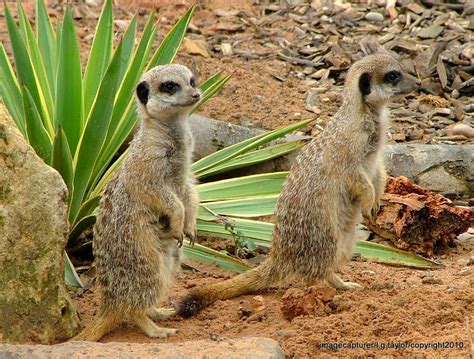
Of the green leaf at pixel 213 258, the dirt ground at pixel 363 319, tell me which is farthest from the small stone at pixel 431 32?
the green leaf at pixel 213 258

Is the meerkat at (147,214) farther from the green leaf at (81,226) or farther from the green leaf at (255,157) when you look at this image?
the green leaf at (255,157)

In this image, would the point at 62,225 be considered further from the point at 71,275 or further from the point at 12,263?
the point at 71,275

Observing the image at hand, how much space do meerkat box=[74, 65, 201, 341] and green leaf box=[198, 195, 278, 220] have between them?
3.88ft

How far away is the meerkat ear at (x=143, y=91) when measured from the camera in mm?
4230

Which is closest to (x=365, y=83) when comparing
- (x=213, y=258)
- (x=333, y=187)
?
(x=333, y=187)

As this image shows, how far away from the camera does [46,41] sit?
240 inches

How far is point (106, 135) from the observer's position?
5297mm

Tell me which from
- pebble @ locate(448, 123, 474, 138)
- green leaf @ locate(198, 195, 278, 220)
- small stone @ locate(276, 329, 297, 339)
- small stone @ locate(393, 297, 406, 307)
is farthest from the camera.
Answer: pebble @ locate(448, 123, 474, 138)

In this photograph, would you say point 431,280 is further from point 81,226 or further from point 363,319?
point 81,226

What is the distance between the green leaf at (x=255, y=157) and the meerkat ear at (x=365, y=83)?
137 centimetres

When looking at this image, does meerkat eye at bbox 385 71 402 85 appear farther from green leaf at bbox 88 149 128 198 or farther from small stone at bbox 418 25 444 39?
small stone at bbox 418 25 444 39

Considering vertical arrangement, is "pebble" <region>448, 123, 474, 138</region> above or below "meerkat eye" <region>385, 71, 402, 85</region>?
below

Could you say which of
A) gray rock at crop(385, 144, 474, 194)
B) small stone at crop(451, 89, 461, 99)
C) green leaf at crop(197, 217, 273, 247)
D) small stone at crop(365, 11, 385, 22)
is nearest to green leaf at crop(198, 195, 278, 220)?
green leaf at crop(197, 217, 273, 247)

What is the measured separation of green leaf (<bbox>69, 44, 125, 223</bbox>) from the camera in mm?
5043
